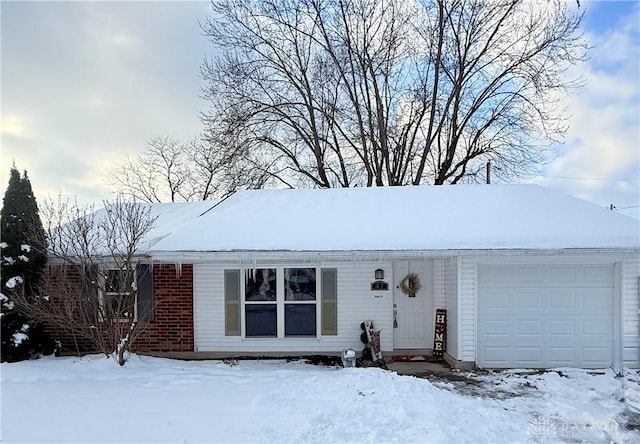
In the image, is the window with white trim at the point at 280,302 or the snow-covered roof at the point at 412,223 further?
the window with white trim at the point at 280,302

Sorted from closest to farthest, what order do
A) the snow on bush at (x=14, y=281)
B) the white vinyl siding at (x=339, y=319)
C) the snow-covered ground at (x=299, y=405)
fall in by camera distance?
1. the snow-covered ground at (x=299, y=405)
2. the snow on bush at (x=14, y=281)
3. the white vinyl siding at (x=339, y=319)

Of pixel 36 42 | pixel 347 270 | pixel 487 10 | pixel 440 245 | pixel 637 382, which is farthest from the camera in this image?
pixel 487 10

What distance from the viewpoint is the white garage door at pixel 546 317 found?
8.55 meters

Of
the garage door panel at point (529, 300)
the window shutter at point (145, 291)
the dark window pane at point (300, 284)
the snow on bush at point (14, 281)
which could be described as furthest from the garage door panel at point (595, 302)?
the snow on bush at point (14, 281)

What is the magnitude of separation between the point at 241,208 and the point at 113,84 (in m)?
4.30

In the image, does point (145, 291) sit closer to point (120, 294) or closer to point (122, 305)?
point (122, 305)

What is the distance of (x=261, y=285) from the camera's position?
9844 millimetres

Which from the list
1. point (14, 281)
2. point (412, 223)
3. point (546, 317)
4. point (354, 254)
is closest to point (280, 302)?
point (354, 254)

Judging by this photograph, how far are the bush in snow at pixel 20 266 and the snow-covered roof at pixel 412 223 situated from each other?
263 cm

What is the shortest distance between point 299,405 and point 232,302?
4238 mm

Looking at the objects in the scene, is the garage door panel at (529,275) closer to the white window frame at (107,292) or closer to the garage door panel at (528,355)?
the garage door panel at (528,355)

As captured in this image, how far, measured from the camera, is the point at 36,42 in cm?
895

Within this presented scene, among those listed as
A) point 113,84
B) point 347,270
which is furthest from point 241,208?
point 113,84

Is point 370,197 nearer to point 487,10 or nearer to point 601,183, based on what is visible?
point 487,10
